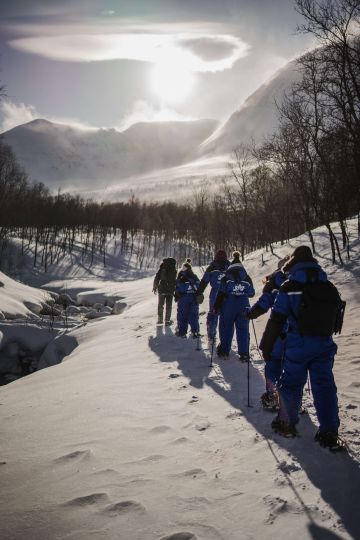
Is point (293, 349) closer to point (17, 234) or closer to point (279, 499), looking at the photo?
point (279, 499)

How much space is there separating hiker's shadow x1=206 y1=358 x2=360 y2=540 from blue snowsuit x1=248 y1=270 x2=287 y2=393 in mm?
454

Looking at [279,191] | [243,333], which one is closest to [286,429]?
[243,333]

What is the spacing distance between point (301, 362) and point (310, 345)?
205mm

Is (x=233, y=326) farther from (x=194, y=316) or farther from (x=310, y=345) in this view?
(x=310, y=345)

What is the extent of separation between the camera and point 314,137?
17.1 meters

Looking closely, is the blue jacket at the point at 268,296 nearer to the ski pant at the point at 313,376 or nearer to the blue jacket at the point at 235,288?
the ski pant at the point at 313,376

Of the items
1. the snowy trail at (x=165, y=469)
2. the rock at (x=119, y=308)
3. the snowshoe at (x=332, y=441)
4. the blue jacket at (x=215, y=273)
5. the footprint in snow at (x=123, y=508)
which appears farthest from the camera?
the rock at (x=119, y=308)

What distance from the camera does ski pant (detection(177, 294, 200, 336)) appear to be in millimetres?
9820

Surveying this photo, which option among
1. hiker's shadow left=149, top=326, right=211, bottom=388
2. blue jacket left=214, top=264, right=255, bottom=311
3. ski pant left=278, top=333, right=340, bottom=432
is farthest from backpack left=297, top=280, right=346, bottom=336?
blue jacket left=214, top=264, right=255, bottom=311

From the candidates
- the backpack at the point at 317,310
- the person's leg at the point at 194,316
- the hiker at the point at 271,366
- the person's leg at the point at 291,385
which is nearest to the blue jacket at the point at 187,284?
the person's leg at the point at 194,316

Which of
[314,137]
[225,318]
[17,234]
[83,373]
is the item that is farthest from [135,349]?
[17,234]

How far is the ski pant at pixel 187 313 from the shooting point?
982 centimetres

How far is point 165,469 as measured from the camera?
135 inches

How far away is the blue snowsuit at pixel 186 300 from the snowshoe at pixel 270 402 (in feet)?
16.5
